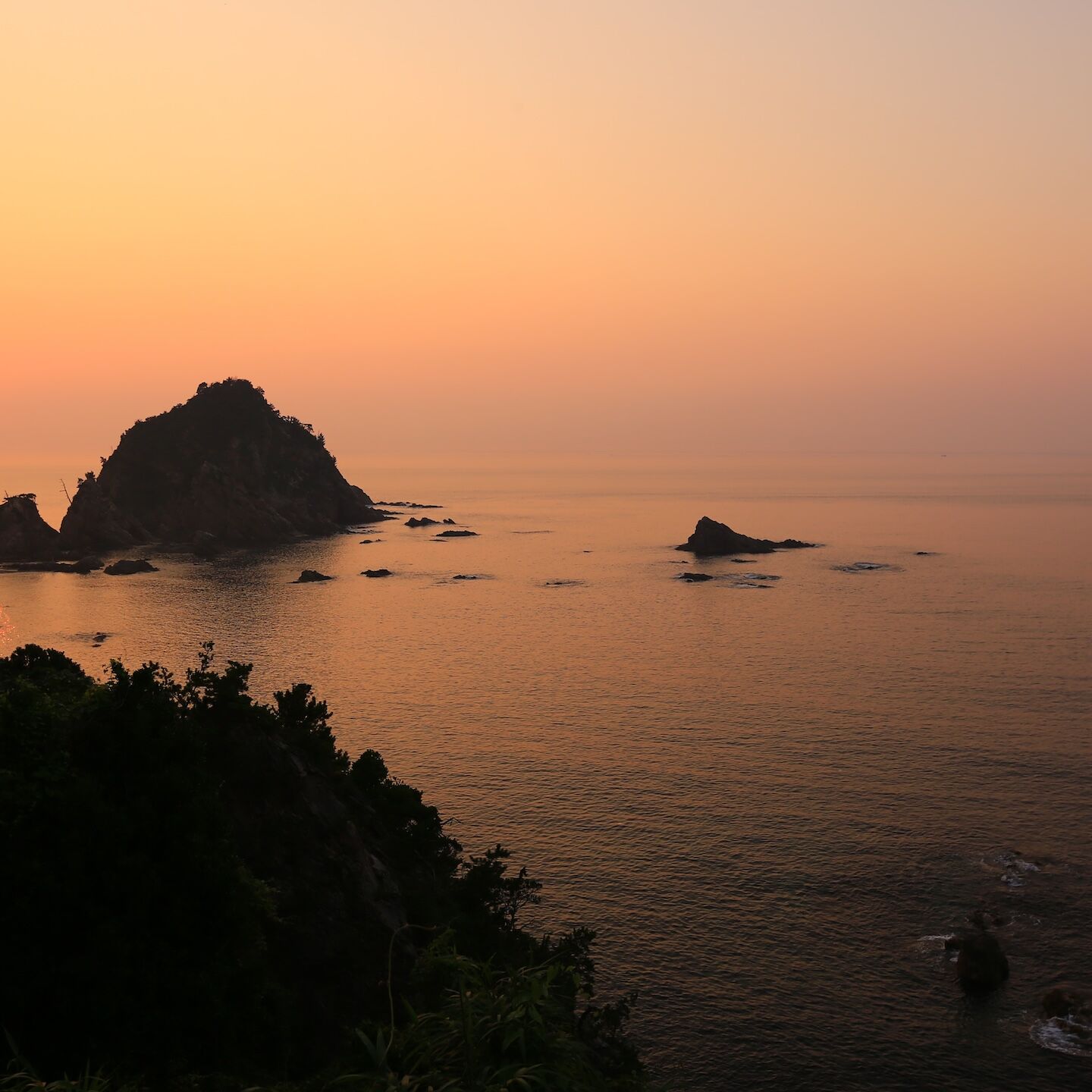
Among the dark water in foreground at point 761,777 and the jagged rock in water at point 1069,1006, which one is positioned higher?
the dark water in foreground at point 761,777

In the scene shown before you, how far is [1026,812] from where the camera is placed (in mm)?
70312

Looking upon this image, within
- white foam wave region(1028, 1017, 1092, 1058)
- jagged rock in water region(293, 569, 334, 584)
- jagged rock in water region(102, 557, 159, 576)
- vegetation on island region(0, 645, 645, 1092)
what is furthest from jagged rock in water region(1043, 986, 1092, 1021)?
jagged rock in water region(102, 557, 159, 576)

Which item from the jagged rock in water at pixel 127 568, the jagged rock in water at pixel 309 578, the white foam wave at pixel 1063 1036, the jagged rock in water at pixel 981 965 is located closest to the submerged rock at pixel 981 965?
the jagged rock in water at pixel 981 965

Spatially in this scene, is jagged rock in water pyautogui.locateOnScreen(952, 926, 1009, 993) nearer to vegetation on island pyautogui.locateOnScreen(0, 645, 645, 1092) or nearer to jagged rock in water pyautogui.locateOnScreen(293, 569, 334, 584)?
vegetation on island pyautogui.locateOnScreen(0, 645, 645, 1092)

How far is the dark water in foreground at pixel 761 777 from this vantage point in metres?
48.8

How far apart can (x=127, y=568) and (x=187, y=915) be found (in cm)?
17992

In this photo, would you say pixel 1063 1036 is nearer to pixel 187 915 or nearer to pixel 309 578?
pixel 187 915

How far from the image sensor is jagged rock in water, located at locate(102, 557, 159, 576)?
632 feet

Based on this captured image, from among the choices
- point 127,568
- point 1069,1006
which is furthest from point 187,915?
point 127,568

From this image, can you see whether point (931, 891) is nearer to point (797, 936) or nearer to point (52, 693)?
point (797, 936)

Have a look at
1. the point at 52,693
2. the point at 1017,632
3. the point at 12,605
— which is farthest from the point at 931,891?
the point at 12,605

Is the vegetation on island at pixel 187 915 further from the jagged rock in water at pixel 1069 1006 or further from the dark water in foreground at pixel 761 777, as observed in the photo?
the jagged rock in water at pixel 1069 1006

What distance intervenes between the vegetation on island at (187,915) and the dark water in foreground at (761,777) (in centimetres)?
1202

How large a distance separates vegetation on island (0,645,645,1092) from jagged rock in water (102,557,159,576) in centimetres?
15870
